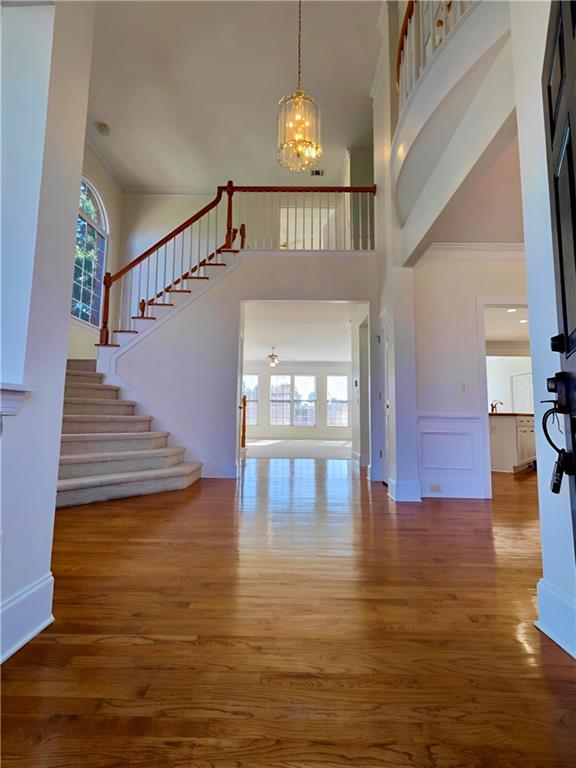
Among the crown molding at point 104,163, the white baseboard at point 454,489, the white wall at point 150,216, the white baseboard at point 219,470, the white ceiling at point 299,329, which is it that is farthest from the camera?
the white wall at point 150,216

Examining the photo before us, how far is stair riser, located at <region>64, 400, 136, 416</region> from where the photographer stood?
4.28 metres

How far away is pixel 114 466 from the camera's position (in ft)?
12.9

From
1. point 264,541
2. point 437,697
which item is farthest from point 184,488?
point 437,697

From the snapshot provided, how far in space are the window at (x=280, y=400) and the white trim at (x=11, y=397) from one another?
40.6 ft

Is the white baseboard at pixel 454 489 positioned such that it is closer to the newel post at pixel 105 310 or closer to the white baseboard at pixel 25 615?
the white baseboard at pixel 25 615

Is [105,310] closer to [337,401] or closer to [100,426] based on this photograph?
[100,426]

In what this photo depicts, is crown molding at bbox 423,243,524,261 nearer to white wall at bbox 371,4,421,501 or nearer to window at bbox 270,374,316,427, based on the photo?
white wall at bbox 371,4,421,501

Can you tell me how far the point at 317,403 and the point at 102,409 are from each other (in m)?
9.58

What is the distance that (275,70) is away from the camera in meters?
5.00

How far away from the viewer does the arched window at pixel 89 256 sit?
20.5 feet

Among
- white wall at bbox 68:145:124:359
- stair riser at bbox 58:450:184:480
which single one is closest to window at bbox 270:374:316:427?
white wall at bbox 68:145:124:359

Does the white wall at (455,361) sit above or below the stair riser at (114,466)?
above

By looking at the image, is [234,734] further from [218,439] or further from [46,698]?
[218,439]

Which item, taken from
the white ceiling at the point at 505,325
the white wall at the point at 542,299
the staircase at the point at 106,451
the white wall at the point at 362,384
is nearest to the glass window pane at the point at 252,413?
the white wall at the point at 362,384
